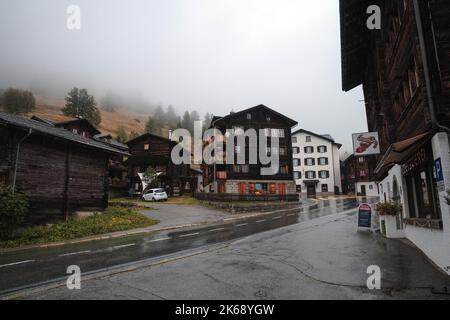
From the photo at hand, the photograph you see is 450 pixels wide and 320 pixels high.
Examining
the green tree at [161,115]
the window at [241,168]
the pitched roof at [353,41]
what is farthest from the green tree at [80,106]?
the pitched roof at [353,41]

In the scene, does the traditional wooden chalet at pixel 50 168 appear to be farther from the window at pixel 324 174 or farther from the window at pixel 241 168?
the window at pixel 324 174

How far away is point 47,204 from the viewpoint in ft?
61.7

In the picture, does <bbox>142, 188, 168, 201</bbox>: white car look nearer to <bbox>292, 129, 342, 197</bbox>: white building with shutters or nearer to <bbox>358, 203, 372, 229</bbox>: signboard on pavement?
<bbox>358, 203, 372, 229</bbox>: signboard on pavement

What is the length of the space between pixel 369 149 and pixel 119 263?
13.0 m

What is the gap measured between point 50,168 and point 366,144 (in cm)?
1948

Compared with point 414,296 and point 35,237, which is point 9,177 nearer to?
point 35,237

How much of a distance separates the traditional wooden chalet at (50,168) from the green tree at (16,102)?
11306cm

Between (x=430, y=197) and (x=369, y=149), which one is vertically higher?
(x=369, y=149)

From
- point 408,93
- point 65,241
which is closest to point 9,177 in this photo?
point 65,241

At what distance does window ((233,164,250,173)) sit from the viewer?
4959 centimetres

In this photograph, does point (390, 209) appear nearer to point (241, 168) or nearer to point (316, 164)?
point (241, 168)
